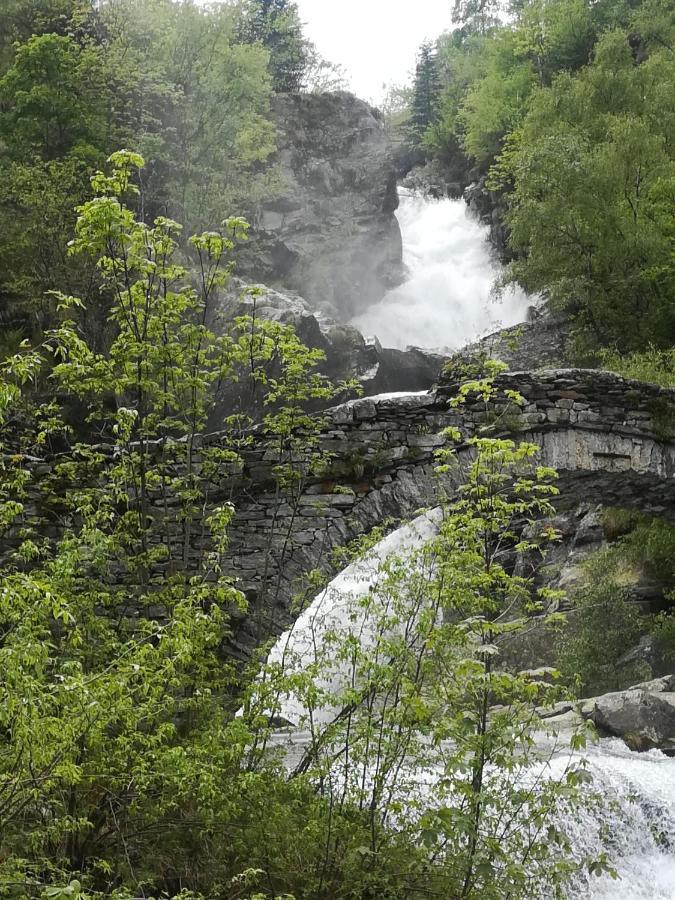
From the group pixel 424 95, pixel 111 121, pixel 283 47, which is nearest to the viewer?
pixel 111 121

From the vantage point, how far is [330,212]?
83.2 ft

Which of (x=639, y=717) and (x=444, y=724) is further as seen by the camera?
(x=639, y=717)

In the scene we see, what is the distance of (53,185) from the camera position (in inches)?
587

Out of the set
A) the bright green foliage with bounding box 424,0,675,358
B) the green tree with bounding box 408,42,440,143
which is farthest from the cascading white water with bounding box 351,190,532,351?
the green tree with bounding box 408,42,440,143

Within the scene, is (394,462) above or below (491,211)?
below

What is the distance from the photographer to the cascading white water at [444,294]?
22.1 m

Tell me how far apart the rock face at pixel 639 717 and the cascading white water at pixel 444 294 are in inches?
479

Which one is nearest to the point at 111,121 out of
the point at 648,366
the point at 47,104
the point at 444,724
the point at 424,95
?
the point at 47,104

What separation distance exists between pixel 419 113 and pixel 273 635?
30.1 meters

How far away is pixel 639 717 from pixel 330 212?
18889 mm

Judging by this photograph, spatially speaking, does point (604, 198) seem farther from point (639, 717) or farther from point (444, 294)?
point (639, 717)

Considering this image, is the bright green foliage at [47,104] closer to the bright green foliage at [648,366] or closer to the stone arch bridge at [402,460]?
the bright green foliage at [648,366]

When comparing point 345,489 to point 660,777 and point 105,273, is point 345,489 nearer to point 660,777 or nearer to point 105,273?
point 105,273

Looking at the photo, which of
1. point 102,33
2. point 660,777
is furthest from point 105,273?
point 102,33
